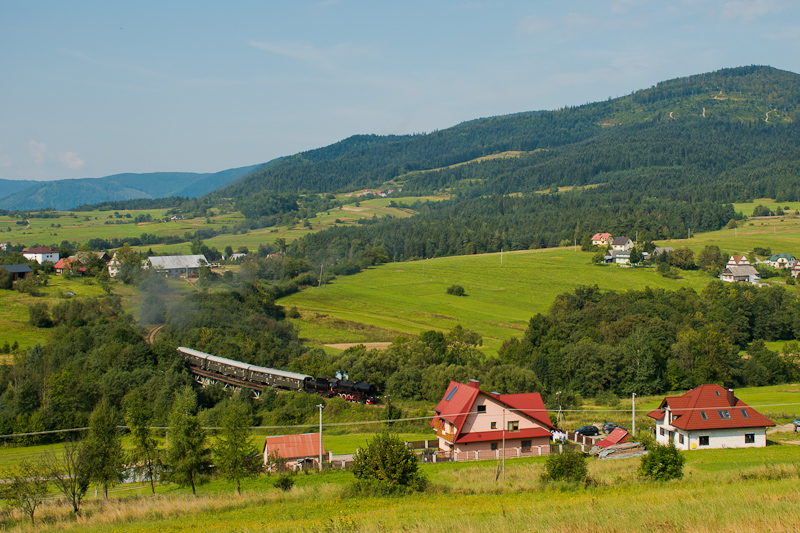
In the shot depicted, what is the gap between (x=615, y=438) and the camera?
2753cm

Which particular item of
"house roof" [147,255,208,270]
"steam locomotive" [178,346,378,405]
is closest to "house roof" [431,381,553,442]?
"steam locomotive" [178,346,378,405]

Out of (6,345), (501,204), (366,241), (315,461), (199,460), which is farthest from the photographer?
(501,204)

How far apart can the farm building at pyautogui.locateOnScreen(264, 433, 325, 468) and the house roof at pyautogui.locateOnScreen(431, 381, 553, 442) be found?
20.2ft

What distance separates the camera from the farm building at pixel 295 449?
90.3 ft

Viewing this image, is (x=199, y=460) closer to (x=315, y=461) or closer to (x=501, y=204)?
(x=315, y=461)

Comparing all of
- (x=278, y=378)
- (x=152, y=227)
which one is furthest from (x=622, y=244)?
(x=152, y=227)

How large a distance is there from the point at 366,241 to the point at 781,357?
76.0 metres

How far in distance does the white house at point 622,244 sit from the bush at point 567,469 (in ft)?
293

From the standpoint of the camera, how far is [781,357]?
174ft

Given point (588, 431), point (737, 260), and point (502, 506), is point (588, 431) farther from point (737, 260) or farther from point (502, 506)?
point (737, 260)

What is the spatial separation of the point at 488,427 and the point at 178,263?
70935 millimetres

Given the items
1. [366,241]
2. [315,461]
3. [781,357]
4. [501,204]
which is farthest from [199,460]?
[501,204]

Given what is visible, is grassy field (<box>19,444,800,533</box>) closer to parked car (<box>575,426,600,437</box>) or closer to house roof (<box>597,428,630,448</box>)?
house roof (<box>597,428,630,448</box>)

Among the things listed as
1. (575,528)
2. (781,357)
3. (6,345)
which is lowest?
(781,357)
